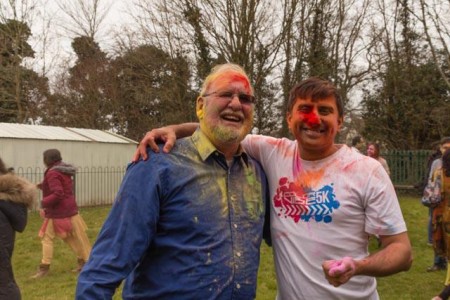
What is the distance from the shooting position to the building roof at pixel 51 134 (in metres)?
15.4

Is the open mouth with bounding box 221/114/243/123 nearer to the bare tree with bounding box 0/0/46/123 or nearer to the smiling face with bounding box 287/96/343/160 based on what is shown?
the smiling face with bounding box 287/96/343/160

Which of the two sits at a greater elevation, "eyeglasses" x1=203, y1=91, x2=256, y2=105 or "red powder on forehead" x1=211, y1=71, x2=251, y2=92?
"red powder on forehead" x1=211, y1=71, x2=251, y2=92

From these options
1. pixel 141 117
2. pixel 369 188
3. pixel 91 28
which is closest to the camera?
pixel 369 188

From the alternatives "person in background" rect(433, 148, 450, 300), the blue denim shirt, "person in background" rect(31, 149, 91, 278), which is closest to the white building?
"person in background" rect(31, 149, 91, 278)

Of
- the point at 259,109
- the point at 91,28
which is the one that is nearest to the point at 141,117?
the point at 91,28

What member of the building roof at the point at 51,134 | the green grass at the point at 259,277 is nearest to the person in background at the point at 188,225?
the green grass at the point at 259,277

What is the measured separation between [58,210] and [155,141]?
Answer: 599 cm

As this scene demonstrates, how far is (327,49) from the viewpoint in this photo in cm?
1969

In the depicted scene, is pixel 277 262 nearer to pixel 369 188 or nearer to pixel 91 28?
pixel 369 188

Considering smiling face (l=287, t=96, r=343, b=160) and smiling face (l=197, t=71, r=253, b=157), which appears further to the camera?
smiling face (l=287, t=96, r=343, b=160)

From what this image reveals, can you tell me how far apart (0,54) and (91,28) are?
6.46 m

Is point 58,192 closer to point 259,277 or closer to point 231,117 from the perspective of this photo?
point 259,277

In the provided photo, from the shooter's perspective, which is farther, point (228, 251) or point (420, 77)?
point (420, 77)

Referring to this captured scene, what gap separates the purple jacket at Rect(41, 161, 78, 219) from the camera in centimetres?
761
